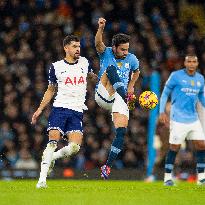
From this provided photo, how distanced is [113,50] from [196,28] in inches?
433

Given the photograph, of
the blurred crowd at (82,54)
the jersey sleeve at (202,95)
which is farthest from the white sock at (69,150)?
the blurred crowd at (82,54)

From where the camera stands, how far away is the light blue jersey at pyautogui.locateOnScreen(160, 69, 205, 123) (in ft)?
43.2

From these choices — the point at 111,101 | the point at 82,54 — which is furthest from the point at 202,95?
the point at 82,54

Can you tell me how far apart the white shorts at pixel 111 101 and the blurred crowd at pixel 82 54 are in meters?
5.46

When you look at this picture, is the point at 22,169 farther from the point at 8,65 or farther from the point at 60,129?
the point at 60,129

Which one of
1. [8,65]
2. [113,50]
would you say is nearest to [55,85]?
[113,50]

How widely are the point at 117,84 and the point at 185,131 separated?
6.81 feet

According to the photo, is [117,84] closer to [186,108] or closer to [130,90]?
[130,90]

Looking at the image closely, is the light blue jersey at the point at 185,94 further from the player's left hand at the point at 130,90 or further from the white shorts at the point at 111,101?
the white shorts at the point at 111,101

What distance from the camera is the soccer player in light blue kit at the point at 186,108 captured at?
13.2m

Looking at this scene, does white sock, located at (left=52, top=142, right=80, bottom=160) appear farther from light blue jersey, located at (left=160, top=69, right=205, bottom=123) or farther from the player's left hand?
light blue jersey, located at (left=160, top=69, right=205, bottom=123)

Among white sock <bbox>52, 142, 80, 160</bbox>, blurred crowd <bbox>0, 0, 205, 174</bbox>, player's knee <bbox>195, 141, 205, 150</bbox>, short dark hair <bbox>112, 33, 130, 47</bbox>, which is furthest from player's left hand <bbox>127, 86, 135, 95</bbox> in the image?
blurred crowd <bbox>0, 0, 205, 174</bbox>

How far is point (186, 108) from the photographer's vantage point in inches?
519

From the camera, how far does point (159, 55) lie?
2133 centimetres
